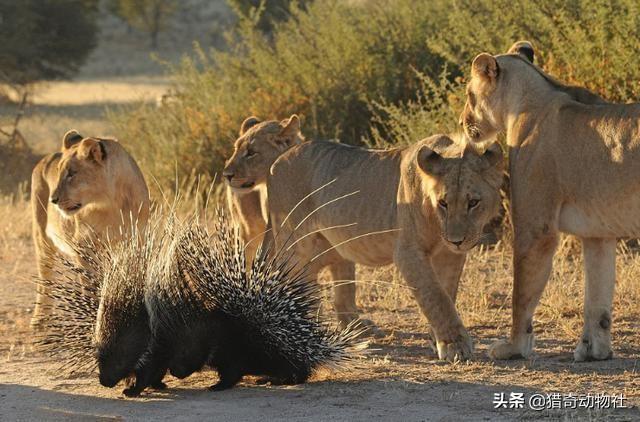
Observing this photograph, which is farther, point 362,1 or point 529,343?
point 362,1

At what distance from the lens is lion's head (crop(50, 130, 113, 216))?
26.0ft

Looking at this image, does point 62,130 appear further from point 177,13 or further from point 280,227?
point 177,13

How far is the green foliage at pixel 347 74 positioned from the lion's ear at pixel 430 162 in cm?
398

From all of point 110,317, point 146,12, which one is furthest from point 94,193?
point 146,12

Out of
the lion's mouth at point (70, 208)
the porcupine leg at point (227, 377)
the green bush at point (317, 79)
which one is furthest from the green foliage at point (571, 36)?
the porcupine leg at point (227, 377)

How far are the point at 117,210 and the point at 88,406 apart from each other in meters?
2.52

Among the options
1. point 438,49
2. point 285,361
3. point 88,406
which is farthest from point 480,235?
point 438,49

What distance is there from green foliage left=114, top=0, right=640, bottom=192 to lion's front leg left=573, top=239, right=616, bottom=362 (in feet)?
12.5

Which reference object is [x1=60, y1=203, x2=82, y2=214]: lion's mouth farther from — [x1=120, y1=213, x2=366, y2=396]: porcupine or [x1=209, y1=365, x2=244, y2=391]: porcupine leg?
[x1=209, y1=365, x2=244, y2=391]: porcupine leg

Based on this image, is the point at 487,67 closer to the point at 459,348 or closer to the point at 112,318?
the point at 459,348

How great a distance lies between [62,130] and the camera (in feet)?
74.0

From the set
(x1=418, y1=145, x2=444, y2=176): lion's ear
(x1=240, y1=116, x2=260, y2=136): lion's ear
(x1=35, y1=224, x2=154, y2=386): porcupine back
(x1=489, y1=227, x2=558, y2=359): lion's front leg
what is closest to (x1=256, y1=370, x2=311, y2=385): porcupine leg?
(x1=35, y1=224, x2=154, y2=386): porcupine back

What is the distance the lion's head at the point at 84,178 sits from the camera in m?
7.94

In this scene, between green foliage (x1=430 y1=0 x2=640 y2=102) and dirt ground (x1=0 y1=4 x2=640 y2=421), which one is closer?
dirt ground (x1=0 y1=4 x2=640 y2=421)
